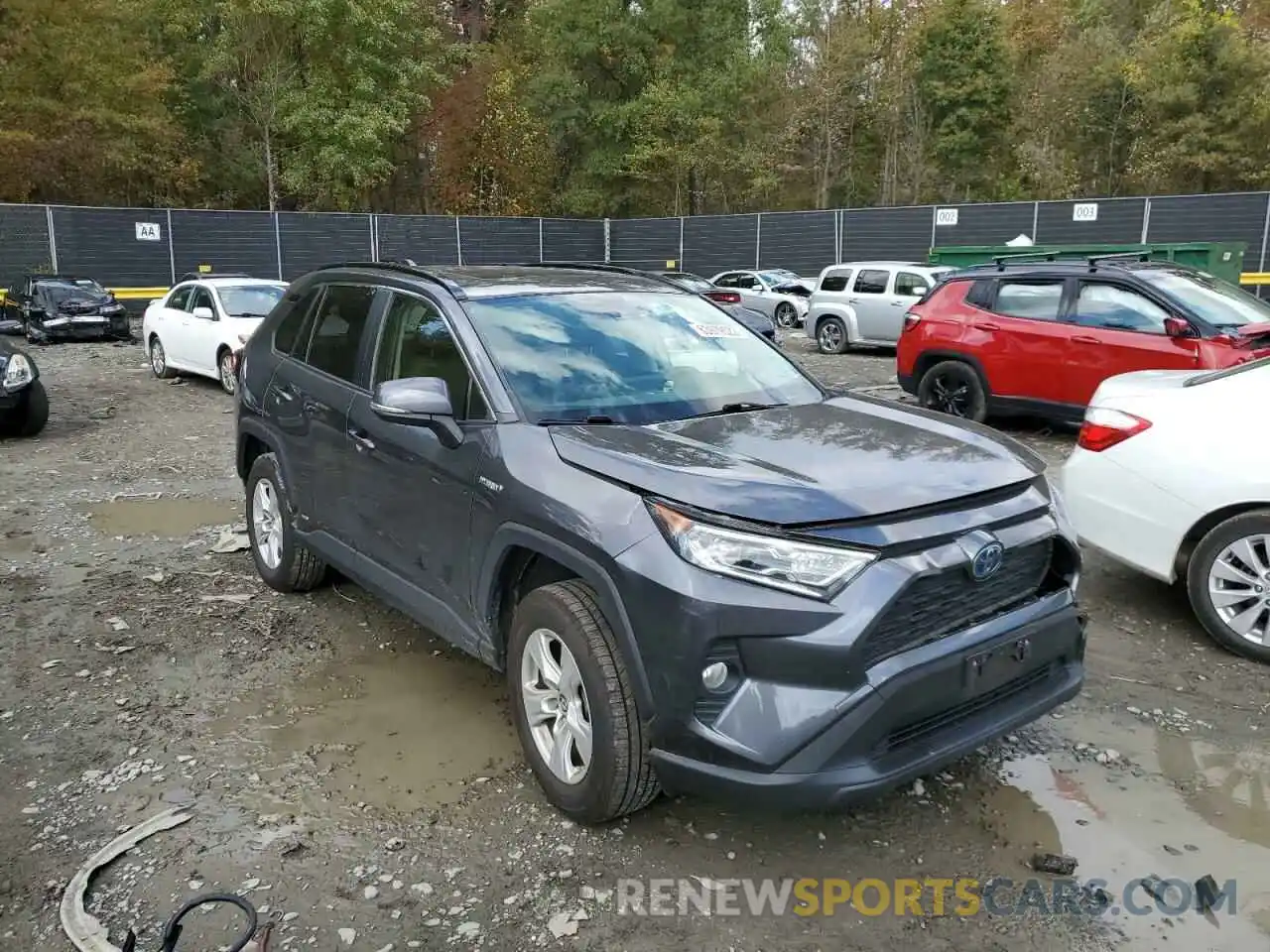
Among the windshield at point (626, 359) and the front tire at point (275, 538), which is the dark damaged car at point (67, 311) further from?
the windshield at point (626, 359)

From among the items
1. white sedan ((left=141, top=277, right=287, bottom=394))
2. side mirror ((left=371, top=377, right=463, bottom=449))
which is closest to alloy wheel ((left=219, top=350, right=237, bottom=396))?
white sedan ((left=141, top=277, right=287, bottom=394))

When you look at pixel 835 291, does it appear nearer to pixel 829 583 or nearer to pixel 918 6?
pixel 829 583

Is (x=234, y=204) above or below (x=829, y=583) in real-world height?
above

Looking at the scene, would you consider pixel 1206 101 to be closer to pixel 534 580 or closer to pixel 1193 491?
pixel 1193 491

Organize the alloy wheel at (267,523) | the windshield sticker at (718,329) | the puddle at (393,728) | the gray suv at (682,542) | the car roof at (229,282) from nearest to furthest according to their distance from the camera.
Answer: the gray suv at (682,542), the puddle at (393,728), the windshield sticker at (718,329), the alloy wheel at (267,523), the car roof at (229,282)

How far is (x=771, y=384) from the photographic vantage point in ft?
13.6

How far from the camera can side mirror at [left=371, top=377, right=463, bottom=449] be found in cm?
351

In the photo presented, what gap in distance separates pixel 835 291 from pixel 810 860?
1640 centimetres

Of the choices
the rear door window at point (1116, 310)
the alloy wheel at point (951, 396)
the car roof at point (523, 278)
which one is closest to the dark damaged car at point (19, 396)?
the car roof at point (523, 278)

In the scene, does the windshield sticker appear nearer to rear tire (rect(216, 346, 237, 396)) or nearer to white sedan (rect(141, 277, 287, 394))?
white sedan (rect(141, 277, 287, 394))

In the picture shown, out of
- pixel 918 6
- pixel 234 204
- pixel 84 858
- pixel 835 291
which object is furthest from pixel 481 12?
pixel 84 858

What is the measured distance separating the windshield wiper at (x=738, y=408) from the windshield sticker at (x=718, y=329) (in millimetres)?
515

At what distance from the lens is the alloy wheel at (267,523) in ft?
17.5

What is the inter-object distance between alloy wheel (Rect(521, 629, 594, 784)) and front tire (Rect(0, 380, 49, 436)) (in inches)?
342
